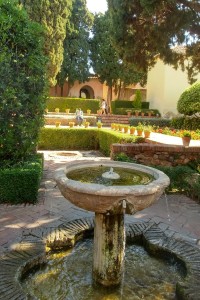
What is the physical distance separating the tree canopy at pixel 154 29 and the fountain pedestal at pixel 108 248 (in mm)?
6079

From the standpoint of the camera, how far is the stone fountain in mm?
2709

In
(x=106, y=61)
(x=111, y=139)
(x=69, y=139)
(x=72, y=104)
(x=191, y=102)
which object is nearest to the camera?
(x=111, y=139)

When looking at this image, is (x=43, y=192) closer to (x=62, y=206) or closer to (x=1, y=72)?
(x=62, y=206)

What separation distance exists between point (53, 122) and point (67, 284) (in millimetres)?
19201

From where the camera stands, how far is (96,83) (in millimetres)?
36781

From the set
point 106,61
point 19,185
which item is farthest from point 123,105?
point 19,185

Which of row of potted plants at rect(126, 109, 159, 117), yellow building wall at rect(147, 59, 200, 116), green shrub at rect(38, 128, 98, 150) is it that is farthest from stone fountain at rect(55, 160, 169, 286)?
yellow building wall at rect(147, 59, 200, 116)

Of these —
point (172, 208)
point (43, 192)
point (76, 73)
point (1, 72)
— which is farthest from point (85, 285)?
point (76, 73)

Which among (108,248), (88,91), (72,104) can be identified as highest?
(88,91)

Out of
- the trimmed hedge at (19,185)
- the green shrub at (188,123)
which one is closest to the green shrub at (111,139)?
the trimmed hedge at (19,185)

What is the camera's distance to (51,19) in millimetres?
19438

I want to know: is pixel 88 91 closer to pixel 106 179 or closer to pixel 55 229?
pixel 55 229

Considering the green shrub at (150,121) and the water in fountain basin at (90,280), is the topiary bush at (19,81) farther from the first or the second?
the green shrub at (150,121)

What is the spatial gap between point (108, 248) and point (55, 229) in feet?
4.69
